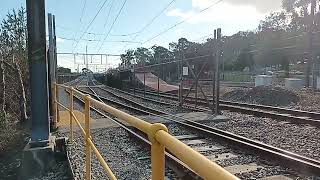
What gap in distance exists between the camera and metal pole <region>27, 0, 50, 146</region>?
7.59 m

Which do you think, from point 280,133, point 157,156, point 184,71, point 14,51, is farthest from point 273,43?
point 157,156

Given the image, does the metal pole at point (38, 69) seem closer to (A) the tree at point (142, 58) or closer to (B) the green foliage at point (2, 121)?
(B) the green foliage at point (2, 121)

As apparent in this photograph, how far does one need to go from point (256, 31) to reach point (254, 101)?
151 feet

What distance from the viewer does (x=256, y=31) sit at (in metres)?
63.7

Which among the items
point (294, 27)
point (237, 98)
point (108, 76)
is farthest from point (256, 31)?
point (237, 98)

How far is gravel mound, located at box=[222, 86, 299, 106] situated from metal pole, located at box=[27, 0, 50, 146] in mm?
14018

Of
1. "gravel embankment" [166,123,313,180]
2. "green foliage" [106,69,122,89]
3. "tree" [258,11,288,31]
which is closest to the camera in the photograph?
"gravel embankment" [166,123,313,180]

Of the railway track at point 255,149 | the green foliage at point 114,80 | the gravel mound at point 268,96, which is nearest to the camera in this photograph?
the railway track at point 255,149

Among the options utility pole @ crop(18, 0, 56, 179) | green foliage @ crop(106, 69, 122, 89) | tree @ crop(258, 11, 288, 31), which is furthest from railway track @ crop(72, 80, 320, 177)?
tree @ crop(258, 11, 288, 31)

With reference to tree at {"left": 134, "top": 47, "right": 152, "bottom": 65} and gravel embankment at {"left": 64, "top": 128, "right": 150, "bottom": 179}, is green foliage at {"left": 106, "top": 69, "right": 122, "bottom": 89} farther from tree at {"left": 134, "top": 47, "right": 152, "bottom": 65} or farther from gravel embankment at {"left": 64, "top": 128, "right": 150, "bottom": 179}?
gravel embankment at {"left": 64, "top": 128, "right": 150, "bottom": 179}

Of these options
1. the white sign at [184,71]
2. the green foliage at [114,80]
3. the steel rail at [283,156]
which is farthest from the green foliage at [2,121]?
the green foliage at [114,80]

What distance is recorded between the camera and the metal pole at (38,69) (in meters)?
7.59

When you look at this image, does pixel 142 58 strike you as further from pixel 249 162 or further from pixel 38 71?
pixel 249 162

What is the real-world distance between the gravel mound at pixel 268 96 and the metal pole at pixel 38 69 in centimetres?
1402
